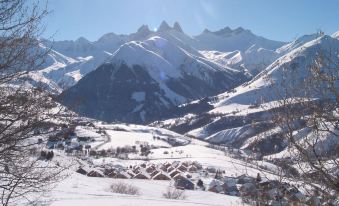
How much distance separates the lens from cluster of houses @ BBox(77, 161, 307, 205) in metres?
9.08

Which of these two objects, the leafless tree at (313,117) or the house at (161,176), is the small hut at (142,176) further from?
the leafless tree at (313,117)

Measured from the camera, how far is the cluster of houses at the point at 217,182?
908cm

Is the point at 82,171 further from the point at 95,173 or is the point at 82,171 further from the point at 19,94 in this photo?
the point at 19,94

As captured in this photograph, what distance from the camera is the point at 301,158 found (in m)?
9.55

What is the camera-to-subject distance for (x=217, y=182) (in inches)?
3612

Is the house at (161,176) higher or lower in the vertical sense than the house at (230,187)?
higher

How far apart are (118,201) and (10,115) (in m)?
21.2

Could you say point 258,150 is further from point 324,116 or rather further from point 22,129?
point 22,129

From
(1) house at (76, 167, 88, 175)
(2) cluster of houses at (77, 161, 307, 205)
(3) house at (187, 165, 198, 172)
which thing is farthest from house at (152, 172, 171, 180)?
(3) house at (187, 165, 198, 172)

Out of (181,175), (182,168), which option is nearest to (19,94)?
(181,175)

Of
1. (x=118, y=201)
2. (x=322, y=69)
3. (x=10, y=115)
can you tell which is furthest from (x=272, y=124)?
(x=118, y=201)

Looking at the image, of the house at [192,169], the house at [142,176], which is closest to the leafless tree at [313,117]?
the house at [142,176]

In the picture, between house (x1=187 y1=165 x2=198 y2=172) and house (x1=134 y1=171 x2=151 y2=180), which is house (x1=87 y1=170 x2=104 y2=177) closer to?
house (x1=134 y1=171 x2=151 y2=180)

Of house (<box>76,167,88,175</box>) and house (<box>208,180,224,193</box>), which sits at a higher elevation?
house (<box>76,167,88,175</box>)
